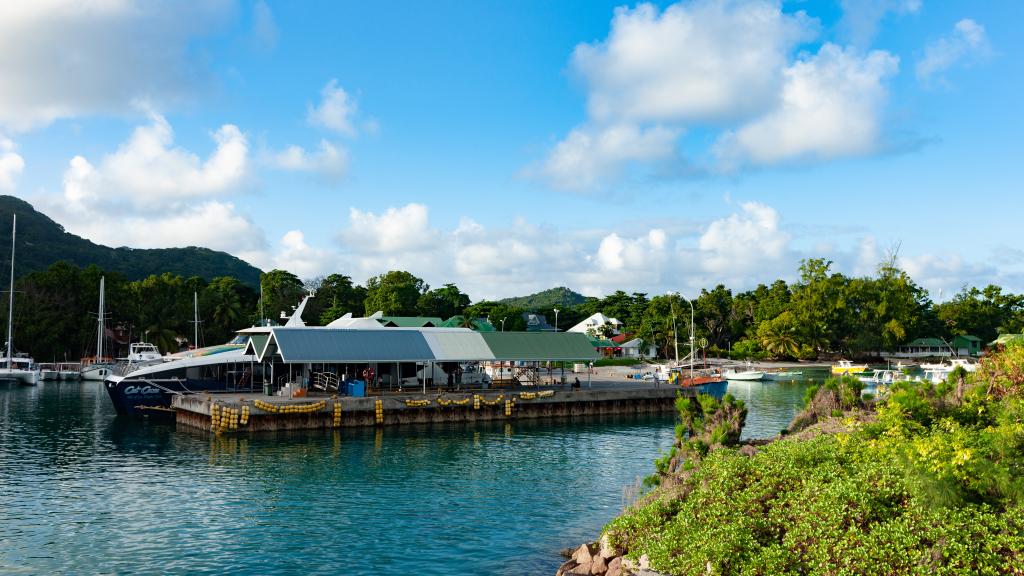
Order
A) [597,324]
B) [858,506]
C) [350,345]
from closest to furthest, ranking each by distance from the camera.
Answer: [858,506]
[350,345]
[597,324]

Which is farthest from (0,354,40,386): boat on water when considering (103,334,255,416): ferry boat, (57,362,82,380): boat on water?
(103,334,255,416): ferry boat

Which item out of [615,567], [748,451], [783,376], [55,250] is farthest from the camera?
[55,250]

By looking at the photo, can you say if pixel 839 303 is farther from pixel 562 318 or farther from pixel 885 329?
pixel 562 318

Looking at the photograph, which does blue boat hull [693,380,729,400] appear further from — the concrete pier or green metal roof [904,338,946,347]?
green metal roof [904,338,946,347]

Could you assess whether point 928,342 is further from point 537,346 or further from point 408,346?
point 408,346

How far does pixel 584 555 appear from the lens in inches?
737

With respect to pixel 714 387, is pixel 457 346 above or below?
above

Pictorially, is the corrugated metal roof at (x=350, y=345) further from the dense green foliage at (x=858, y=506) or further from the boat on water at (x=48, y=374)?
the boat on water at (x=48, y=374)

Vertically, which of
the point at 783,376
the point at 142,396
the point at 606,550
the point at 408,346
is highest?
the point at 408,346

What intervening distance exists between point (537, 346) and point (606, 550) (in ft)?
121

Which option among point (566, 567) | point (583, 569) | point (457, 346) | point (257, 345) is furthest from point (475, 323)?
point (583, 569)

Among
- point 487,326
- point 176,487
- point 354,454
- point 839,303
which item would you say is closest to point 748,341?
point 839,303

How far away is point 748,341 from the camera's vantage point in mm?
125750

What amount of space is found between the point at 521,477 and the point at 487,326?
101m
